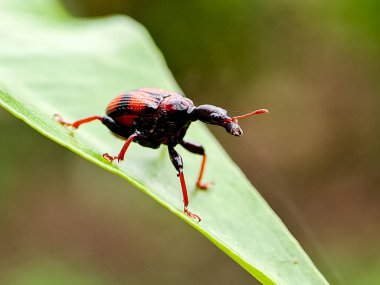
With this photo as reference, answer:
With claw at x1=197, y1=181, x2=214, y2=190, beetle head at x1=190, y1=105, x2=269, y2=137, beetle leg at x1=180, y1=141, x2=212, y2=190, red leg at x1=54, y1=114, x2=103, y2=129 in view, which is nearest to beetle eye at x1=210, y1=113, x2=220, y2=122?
beetle head at x1=190, y1=105, x2=269, y2=137

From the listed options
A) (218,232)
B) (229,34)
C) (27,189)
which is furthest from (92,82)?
(27,189)

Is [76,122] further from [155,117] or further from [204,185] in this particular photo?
[204,185]

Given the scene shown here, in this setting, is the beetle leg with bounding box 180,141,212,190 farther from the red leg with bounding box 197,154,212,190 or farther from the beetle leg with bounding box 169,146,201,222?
the beetle leg with bounding box 169,146,201,222

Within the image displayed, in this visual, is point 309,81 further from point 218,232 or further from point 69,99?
point 218,232

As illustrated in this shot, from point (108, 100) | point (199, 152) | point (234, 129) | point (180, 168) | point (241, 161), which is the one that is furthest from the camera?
point (241, 161)

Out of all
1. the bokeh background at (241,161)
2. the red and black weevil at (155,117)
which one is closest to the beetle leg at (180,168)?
the red and black weevil at (155,117)

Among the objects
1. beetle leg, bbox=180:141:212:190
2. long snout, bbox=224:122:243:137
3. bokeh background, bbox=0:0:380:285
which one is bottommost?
bokeh background, bbox=0:0:380:285

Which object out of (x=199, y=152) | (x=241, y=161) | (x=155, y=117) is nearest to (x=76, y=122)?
(x=155, y=117)
